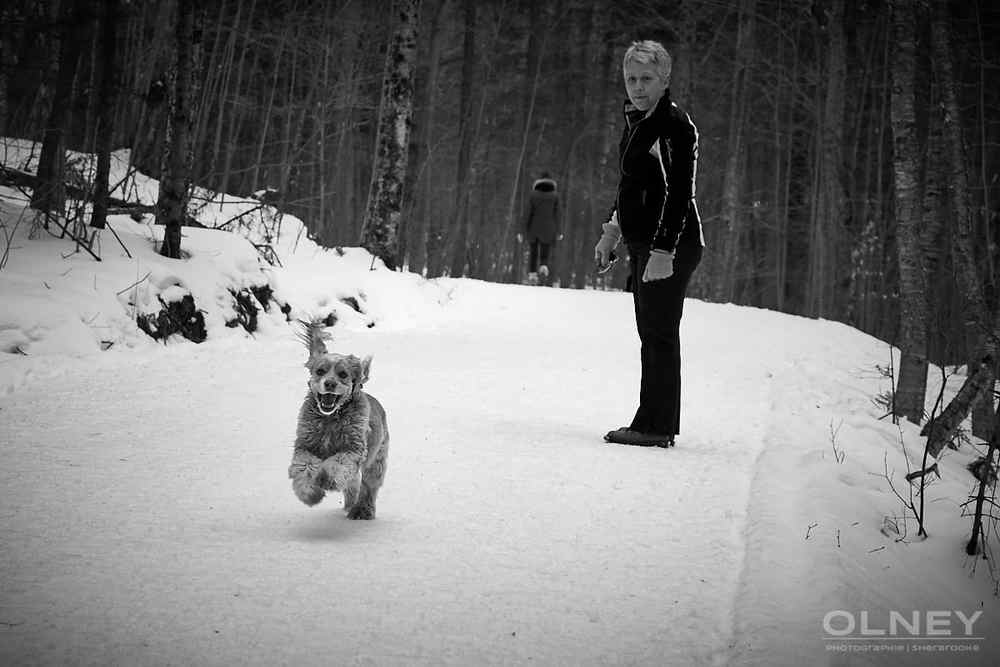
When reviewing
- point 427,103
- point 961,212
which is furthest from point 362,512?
point 427,103

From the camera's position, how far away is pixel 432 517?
4.34 m

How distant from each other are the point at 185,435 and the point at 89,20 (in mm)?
6206

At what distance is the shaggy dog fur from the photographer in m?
3.92

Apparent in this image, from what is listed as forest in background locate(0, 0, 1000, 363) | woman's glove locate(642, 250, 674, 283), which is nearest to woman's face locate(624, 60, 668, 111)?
woman's glove locate(642, 250, 674, 283)

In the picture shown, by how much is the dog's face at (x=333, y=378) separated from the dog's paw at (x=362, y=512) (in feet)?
1.83

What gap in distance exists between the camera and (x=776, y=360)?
1204 centimetres

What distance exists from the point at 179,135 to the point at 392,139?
5678 mm

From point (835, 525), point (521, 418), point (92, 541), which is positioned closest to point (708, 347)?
point (521, 418)

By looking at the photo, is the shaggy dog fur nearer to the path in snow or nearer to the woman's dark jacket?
the path in snow

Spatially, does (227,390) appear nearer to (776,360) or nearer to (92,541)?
(92,541)

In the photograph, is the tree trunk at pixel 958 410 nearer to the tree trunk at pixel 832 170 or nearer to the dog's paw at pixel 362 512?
the dog's paw at pixel 362 512

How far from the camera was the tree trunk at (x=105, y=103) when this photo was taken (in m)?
9.04

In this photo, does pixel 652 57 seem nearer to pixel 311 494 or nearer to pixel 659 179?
pixel 659 179

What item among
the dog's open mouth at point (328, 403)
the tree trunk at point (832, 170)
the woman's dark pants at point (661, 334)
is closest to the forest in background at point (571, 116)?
the tree trunk at point (832, 170)
